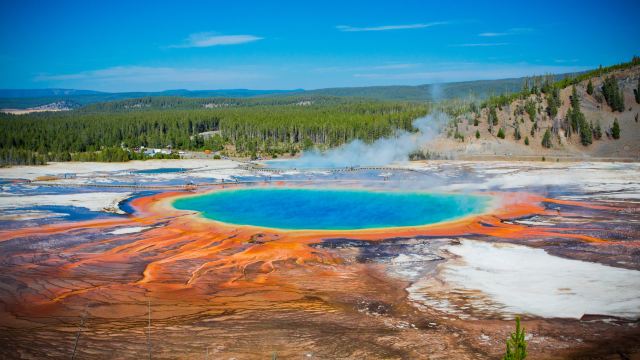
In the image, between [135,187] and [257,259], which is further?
[135,187]

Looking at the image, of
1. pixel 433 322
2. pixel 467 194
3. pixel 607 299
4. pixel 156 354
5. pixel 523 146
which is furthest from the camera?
pixel 523 146

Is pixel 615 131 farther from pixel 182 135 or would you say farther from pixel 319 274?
pixel 182 135

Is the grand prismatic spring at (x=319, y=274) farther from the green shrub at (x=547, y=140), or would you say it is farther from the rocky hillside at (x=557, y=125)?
the green shrub at (x=547, y=140)

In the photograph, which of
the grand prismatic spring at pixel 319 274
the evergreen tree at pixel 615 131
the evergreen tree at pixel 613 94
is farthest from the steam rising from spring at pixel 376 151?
the grand prismatic spring at pixel 319 274

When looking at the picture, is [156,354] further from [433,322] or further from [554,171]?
[554,171]

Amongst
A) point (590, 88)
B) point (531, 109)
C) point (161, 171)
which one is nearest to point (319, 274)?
point (161, 171)

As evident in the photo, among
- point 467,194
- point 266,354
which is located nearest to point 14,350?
point 266,354

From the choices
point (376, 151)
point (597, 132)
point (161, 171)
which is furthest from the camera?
point (376, 151)
